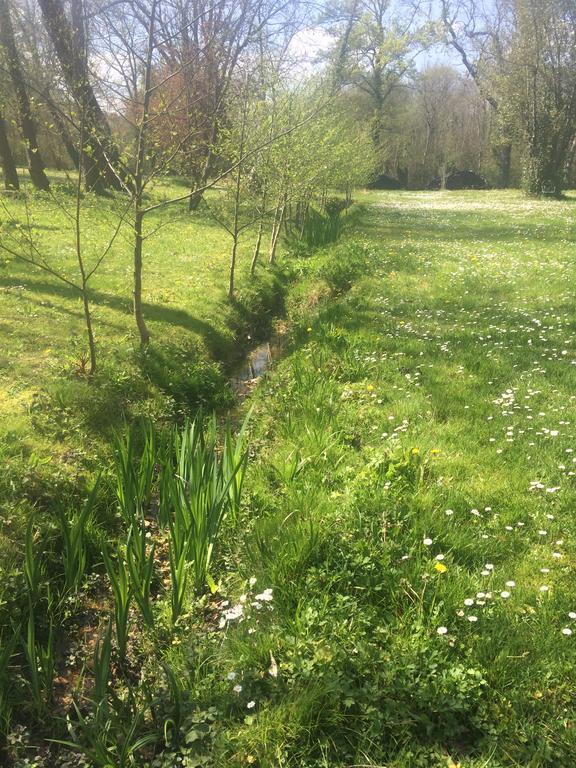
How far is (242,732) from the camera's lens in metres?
2.38

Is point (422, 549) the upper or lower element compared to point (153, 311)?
lower

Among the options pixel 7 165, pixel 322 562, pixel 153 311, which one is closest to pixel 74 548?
pixel 322 562

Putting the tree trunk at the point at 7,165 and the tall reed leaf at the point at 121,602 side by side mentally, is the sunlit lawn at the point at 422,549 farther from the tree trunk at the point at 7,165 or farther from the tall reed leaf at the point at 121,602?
the tree trunk at the point at 7,165

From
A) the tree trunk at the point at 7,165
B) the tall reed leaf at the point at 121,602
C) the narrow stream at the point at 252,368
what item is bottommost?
the tall reed leaf at the point at 121,602

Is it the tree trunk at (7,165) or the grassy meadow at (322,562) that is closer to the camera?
the grassy meadow at (322,562)

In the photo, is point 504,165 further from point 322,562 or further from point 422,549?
point 322,562

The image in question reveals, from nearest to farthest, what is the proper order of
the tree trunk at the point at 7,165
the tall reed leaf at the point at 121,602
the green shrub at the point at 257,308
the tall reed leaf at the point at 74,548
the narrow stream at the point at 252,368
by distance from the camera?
the tall reed leaf at the point at 121,602 < the tall reed leaf at the point at 74,548 < the narrow stream at the point at 252,368 < the green shrub at the point at 257,308 < the tree trunk at the point at 7,165

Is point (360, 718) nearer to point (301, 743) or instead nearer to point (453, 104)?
point (301, 743)

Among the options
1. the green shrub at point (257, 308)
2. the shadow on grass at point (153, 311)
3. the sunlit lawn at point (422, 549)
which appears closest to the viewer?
the sunlit lawn at point (422, 549)

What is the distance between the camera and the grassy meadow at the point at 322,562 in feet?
7.79

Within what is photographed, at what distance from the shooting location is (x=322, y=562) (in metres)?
3.24

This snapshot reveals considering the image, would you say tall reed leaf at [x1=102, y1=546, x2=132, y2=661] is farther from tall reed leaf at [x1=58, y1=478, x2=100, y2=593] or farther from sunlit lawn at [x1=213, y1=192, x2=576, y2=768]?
sunlit lawn at [x1=213, y1=192, x2=576, y2=768]

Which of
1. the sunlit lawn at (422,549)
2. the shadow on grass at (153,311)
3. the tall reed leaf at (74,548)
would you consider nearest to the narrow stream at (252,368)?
the shadow on grass at (153,311)

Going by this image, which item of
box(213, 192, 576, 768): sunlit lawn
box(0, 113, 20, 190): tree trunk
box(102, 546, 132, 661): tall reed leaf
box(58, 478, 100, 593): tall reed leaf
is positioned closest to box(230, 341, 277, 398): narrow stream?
box(213, 192, 576, 768): sunlit lawn
